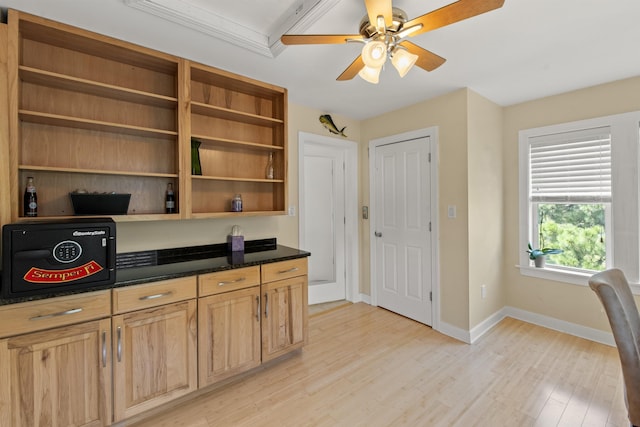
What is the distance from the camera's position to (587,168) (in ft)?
8.91

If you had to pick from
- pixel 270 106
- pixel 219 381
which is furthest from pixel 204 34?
pixel 219 381

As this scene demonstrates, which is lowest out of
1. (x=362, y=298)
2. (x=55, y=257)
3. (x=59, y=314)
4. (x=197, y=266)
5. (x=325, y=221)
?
(x=362, y=298)

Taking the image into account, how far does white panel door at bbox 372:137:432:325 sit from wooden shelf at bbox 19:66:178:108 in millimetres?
2319

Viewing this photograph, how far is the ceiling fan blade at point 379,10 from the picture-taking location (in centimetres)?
126

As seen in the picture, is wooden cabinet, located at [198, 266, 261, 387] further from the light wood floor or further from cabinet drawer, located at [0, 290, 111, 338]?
cabinet drawer, located at [0, 290, 111, 338]

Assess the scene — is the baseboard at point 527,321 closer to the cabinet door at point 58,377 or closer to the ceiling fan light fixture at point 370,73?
the ceiling fan light fixture at point 370,73

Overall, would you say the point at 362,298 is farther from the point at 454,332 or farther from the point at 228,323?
the point at 228,323

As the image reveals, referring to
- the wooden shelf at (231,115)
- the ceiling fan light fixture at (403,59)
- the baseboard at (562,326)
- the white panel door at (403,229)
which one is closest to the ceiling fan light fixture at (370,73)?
the ceiling fan light fixture at (403,59)

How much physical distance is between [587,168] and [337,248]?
2.68 metres

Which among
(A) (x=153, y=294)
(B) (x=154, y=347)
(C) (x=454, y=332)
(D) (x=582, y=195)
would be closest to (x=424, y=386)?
(C) (x=454, y=332)

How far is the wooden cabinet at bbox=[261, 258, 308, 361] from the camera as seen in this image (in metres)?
2.20

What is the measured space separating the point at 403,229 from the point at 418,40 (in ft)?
6.34

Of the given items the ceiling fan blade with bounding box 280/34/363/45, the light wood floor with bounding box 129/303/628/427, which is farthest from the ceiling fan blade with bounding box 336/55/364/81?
the light wood floor with bounding box 129/303/628/427

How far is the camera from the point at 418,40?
6.26 ft
